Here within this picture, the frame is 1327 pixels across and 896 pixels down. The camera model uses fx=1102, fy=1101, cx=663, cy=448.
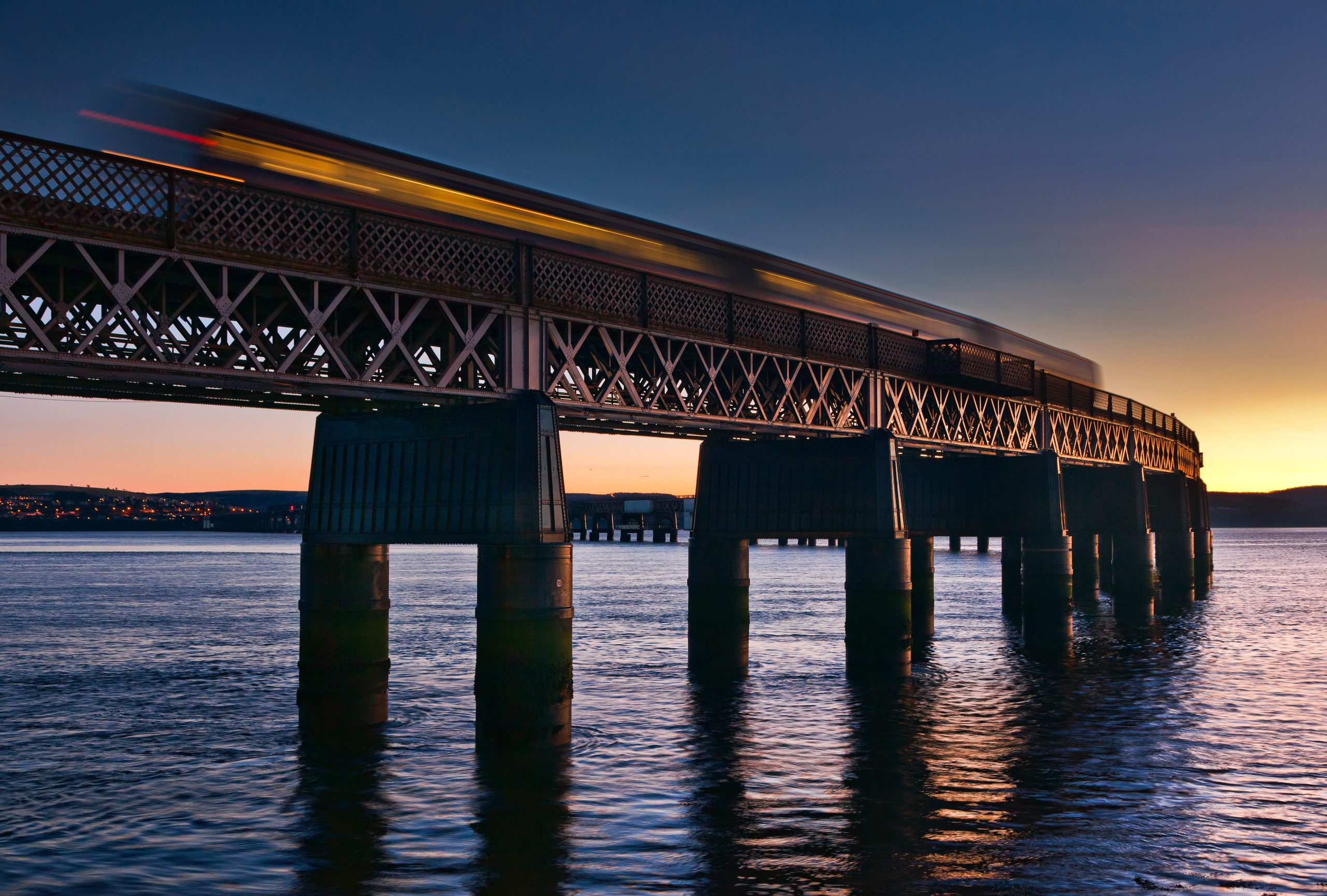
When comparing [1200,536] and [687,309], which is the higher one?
[687,309]

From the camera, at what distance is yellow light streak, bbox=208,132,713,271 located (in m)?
23.8

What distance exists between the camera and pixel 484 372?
25312mm

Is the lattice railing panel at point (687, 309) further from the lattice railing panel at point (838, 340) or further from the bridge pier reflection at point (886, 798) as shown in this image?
the bridge pier reflection at point (886, 798)

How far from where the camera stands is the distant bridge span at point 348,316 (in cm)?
1948

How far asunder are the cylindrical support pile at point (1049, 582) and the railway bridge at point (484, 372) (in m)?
11.0

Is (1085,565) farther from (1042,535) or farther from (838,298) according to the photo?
(838,298)

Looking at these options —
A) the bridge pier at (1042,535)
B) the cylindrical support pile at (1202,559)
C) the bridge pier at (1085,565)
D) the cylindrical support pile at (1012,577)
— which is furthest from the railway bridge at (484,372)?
the cylindrical support pile at (1202,559)

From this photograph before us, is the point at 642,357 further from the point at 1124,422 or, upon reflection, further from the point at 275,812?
the point at 1124,422

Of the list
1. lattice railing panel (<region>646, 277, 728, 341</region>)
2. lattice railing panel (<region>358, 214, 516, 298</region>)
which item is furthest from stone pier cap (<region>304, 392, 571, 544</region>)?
lattice railing panel (<region>646, 277, 728, 341</region>)

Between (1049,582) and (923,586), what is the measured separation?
6.07 metres

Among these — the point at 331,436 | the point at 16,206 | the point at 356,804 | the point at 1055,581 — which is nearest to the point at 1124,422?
the point at 1055,581

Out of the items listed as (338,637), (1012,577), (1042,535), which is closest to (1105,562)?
(1012,577)

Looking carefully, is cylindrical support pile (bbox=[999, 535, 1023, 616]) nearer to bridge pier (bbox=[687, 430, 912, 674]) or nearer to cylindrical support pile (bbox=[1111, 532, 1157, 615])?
cylindrical support pile (bbox=[1111, 532, 1157, 615])

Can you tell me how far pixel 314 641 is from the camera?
27719 mm
